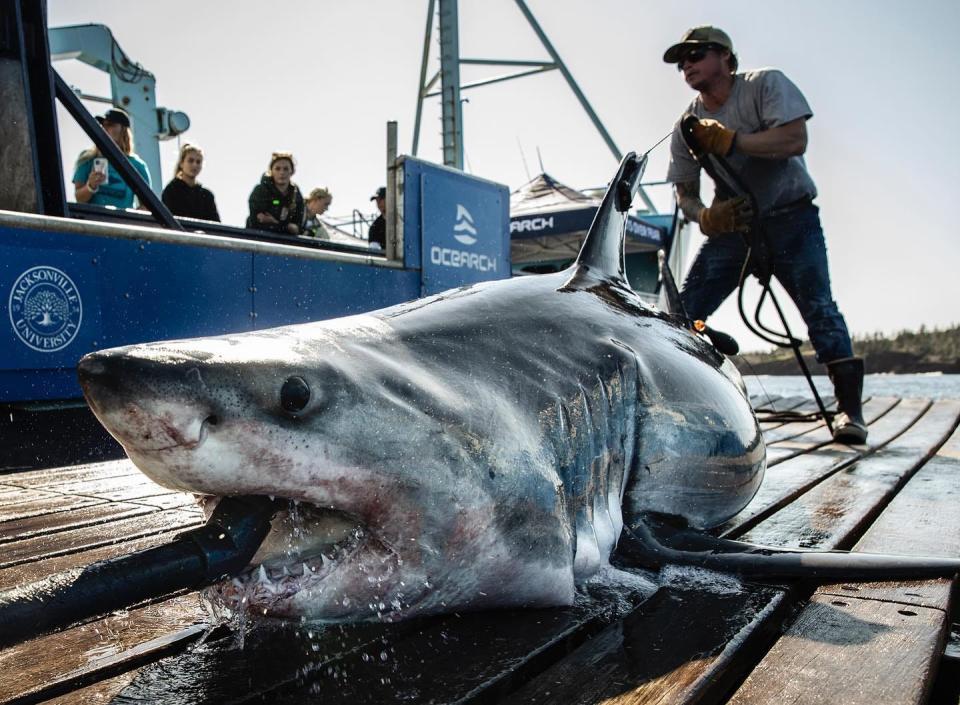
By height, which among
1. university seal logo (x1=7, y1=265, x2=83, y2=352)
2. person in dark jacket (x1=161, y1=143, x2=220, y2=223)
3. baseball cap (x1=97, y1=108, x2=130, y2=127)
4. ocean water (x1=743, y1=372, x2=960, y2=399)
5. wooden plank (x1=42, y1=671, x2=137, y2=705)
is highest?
baseball cap (x1=97, y1=108, x2=130, y2=127)

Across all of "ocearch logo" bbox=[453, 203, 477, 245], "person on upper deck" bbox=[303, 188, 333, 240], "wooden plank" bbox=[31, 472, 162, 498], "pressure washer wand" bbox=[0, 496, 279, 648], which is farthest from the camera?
"person on upper deck" bbox=[303, 188, 333, 240]

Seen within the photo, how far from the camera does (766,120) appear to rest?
3709mm

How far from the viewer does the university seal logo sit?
11.1ft

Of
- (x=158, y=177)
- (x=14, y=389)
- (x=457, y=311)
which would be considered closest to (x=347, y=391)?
(x=457, y=311)

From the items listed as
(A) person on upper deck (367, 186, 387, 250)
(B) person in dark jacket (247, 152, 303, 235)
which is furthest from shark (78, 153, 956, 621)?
(A) person on upper deck (367, 186, 387, 250)

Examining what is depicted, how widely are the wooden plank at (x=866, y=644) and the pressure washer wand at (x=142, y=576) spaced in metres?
0.67

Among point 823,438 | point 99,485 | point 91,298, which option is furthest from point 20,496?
point 823,438

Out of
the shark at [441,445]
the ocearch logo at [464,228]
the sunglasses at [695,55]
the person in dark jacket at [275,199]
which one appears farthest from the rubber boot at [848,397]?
the person in dark jacket at [275,199]

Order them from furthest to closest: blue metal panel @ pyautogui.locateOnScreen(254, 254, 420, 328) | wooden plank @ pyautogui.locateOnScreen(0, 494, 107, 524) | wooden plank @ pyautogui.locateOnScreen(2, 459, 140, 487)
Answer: blue metal panel @ pyautogui.locateOnScreen(254, 254, 420, 328), wooden plank @ pyautogui.locateOnScreen(2, 459, 140, 487), wooden plank @ pyautogui.locateOnScreen(0, 494, 107, 524)

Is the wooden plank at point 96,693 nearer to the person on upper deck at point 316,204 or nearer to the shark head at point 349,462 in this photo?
the shark head at point 349,462

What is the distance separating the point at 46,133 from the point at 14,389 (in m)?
1.39

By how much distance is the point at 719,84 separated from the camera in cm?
386

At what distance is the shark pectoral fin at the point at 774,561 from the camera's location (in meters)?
1.48

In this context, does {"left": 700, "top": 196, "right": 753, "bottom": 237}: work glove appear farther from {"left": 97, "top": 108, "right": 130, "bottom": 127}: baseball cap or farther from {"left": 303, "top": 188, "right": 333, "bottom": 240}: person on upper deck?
{"left": 303, "top": 188, "right": 333, "bottom": 240}: person on upper deck
